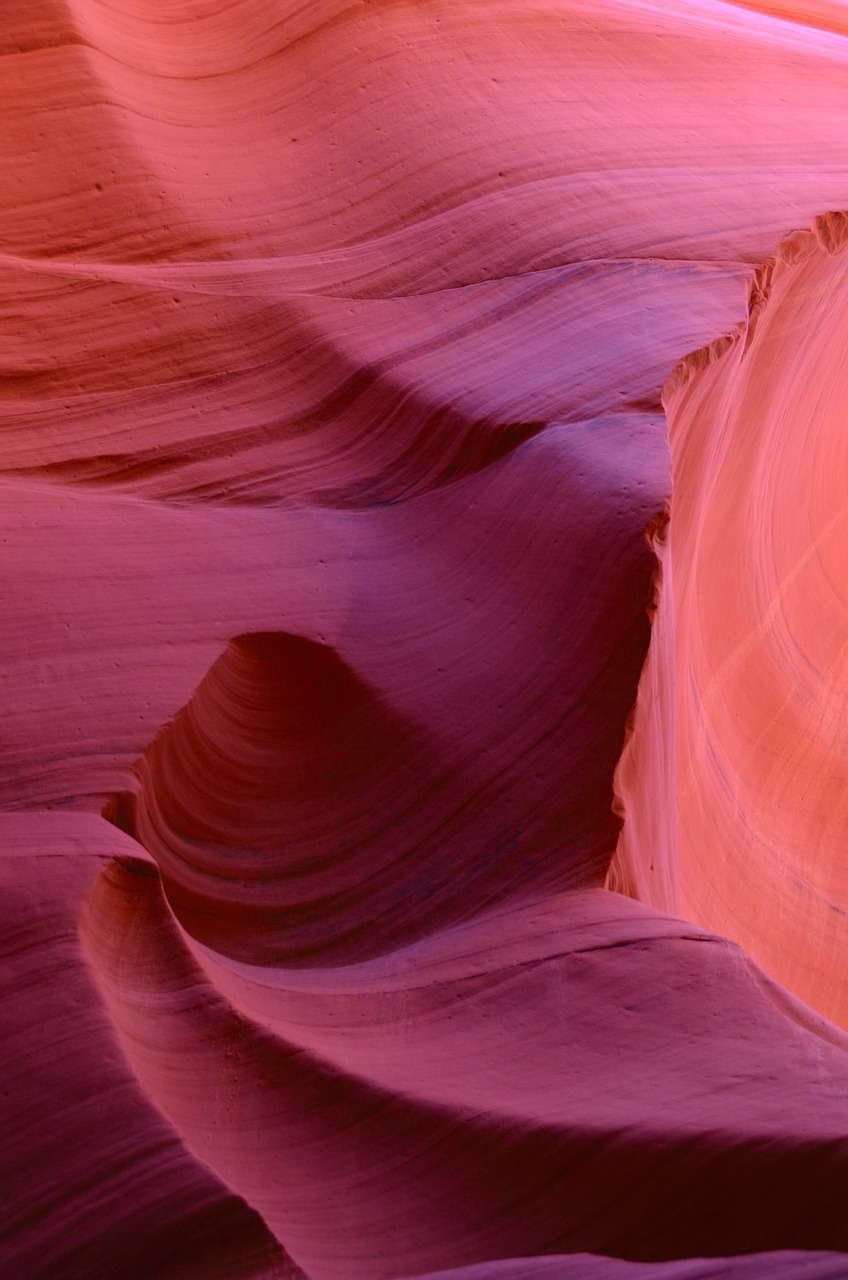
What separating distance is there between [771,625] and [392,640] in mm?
1813

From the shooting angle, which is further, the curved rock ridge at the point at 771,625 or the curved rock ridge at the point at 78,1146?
the curved rock ridge at the point at 771,625

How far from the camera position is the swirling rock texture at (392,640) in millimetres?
1443

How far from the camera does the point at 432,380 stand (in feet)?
7.45

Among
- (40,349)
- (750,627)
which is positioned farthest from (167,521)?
(750,627)

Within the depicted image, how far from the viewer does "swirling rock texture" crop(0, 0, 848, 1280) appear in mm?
1443

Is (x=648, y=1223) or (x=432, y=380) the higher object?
(x=432, y=380)

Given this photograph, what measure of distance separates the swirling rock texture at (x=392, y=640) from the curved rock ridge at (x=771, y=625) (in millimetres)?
29

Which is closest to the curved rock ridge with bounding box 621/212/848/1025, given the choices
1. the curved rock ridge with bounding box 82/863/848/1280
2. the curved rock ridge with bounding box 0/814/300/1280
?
the curved rock ridge with bounding box 82/863/848/1280

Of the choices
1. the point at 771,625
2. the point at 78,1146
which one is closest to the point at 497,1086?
the point at 78,1146

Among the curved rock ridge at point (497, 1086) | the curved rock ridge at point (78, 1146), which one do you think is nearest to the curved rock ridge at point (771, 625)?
the curved rock ridge at point (497, 1086)

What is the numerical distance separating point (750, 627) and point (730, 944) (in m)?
1.73

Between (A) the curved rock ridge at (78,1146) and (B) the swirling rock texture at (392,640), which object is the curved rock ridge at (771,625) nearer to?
(B) the swirling rock texture at (392,640)

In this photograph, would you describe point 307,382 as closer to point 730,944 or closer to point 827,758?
point 730,944

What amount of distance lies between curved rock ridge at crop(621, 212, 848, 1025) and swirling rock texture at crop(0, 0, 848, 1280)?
0.10 feet
